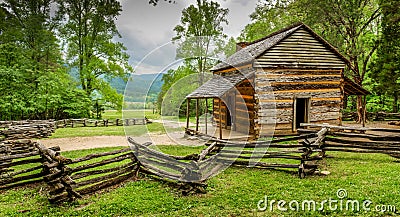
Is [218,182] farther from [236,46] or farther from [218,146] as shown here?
[236,46]

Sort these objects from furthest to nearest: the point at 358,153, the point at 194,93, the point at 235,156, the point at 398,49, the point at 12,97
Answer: the point at 12,97 < the point at 398,49 < the point at 194,93 < the point at 358,153 < the point at 235,156

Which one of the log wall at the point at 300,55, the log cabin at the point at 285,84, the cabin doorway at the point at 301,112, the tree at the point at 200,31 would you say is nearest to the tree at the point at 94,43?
the tree at the point at 200,31

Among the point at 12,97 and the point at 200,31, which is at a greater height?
the point at 200,31

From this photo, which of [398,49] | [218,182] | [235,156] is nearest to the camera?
[218,182]

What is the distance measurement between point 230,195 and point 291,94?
28.9 ft

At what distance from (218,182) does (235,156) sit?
1441 millimetres

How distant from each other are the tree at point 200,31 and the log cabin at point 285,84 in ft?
6.62

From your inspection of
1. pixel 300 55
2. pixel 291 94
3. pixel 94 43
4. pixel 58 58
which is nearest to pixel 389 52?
pixel 300 55

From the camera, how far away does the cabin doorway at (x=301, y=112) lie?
13.6m

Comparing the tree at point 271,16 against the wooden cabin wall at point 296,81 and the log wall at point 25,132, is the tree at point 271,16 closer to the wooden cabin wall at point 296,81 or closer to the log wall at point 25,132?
the wooden cabin wall at point 296,81

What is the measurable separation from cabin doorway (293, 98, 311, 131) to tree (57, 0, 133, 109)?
17255 mm

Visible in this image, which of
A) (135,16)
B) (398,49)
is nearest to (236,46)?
(398,49)

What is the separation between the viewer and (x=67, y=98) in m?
23.6

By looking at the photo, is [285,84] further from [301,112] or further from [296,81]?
[301,112]
